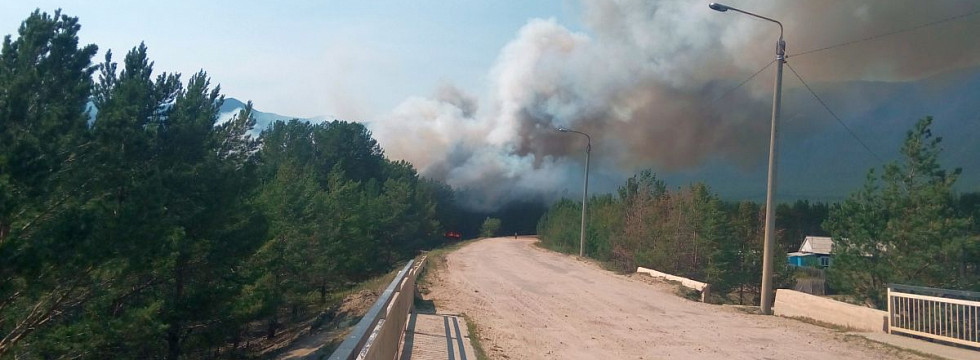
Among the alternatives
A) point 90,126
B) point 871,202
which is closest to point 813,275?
point 871,202

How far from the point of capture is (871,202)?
27.5 meters

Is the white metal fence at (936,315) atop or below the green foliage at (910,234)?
below

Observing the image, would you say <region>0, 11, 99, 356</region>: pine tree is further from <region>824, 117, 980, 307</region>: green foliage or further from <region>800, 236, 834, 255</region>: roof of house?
<region>800, 236, 834, 255</region>: roof of house

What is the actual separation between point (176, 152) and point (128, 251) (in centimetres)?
635

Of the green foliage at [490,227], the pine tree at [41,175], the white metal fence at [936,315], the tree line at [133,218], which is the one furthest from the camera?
the green foliage at [490,227]

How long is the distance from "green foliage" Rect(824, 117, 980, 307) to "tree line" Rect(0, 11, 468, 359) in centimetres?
2058

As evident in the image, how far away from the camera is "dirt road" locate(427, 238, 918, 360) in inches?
467

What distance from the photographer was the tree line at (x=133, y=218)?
15000 millimetres

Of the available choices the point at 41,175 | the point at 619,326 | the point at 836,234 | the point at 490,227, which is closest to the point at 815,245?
the point at 490,227

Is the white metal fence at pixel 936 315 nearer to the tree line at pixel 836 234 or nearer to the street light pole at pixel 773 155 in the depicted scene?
the street light pole at pixel 773 155

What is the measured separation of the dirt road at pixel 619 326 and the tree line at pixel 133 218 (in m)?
6.90

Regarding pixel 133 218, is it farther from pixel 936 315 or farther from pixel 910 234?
pixel 910 234

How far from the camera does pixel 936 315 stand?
1323 cm

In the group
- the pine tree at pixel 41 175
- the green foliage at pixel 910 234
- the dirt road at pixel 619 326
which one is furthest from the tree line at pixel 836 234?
the pine tree at pixel 41 175
